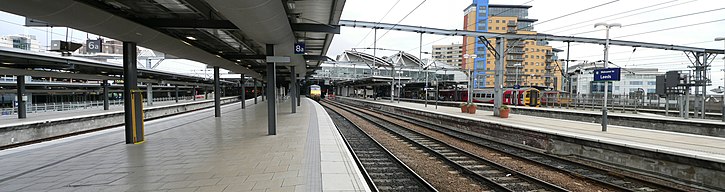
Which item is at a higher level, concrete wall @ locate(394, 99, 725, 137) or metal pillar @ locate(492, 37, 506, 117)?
metal pillar @ locate(492, 37, 506, 117)

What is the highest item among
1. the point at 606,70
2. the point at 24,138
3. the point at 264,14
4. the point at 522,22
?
the point at 522,22

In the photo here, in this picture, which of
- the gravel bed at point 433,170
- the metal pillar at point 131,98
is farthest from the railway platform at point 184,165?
the gravel bed at point 433,170

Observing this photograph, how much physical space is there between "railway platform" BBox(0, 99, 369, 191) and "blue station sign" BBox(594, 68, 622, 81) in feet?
35.9

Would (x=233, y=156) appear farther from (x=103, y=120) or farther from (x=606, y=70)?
(x=103, y=120)

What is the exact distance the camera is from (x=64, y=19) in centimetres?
643

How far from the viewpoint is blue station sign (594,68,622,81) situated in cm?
1217

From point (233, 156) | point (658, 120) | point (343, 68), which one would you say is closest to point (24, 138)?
point (233, 156)

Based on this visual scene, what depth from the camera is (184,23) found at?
8.65 meters

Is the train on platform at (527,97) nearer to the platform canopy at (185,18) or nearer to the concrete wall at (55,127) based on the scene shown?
the platform canopy at (185,18)

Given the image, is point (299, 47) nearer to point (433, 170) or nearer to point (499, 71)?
point (433, 170)

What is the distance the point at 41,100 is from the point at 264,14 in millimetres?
46942

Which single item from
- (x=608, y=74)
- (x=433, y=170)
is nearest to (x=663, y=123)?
(x=608, y=74)

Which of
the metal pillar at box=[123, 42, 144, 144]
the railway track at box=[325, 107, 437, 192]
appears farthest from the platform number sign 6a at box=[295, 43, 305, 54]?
the metal pillar at box=[123, 42, 144, 144]

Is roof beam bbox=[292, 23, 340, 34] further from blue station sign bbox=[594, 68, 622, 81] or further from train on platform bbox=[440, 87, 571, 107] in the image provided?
train on platform bbox=[440, 87, 571, 107]
